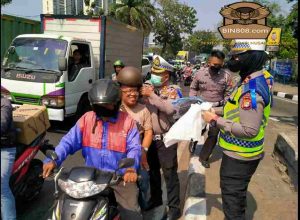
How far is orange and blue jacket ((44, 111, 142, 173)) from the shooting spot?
2.60 meters

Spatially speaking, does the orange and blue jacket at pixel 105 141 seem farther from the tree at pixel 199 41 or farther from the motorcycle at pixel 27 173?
the tree at pixel 199 41

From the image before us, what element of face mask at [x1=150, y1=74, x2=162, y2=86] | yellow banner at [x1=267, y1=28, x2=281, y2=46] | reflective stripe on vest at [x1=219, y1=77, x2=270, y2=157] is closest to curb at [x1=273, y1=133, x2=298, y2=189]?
reflective stripe on vest at [x1=219, y1=77, x2=270, y2=157]

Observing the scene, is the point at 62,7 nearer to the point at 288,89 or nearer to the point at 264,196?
the point at 288,89

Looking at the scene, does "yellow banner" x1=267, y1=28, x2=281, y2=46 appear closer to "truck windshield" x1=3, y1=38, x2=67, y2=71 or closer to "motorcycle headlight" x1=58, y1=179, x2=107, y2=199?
"truck windshield" x1=3, y1=38, x2=67, y2=71

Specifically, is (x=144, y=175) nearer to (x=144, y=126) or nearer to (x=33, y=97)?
(x=144, y=126)

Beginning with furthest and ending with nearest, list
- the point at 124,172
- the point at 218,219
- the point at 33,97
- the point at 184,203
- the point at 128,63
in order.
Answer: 1. the point at 128,63
2. the point at 33,97
3. the point at 184,203
4. the point at 218,219
5. the point at 124,172

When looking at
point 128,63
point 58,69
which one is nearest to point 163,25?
point 128,63

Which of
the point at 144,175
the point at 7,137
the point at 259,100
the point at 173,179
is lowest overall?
the point at 173,179

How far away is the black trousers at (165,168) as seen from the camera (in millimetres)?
3649

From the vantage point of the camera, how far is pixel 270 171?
5.22m

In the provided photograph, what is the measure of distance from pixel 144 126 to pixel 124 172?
0.90m

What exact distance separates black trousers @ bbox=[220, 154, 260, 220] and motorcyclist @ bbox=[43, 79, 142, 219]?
77 cm

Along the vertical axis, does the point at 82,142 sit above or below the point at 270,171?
above

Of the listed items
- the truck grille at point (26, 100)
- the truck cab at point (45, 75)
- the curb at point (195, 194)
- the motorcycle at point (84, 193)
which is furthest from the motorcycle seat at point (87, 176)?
the truck grille at point (26, 100)
